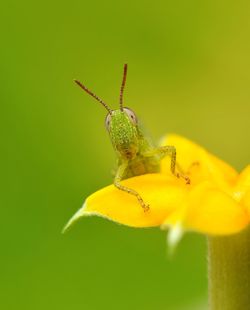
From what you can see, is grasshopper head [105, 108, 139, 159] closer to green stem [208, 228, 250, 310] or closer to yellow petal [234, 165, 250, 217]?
yellow petal [234, 165, 250, 217]

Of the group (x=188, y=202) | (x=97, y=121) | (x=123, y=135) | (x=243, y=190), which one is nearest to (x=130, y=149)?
(x=123, y=135)

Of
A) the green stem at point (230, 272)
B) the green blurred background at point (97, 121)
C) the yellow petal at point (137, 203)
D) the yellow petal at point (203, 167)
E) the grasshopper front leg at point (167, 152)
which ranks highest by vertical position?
the green blurred background at point (97, 121)

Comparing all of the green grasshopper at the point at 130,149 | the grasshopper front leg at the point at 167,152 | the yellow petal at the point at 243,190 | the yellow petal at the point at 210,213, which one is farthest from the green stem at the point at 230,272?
the green grasshopper at the point at 130,149

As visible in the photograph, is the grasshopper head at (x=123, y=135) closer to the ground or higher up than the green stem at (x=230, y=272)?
higher up

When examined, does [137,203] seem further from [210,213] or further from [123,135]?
[123,135]

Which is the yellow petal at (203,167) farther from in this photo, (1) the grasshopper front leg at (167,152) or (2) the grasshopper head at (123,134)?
(2) the grasshopper head at (123,134)

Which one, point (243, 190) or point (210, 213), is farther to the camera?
point (243, 190)
